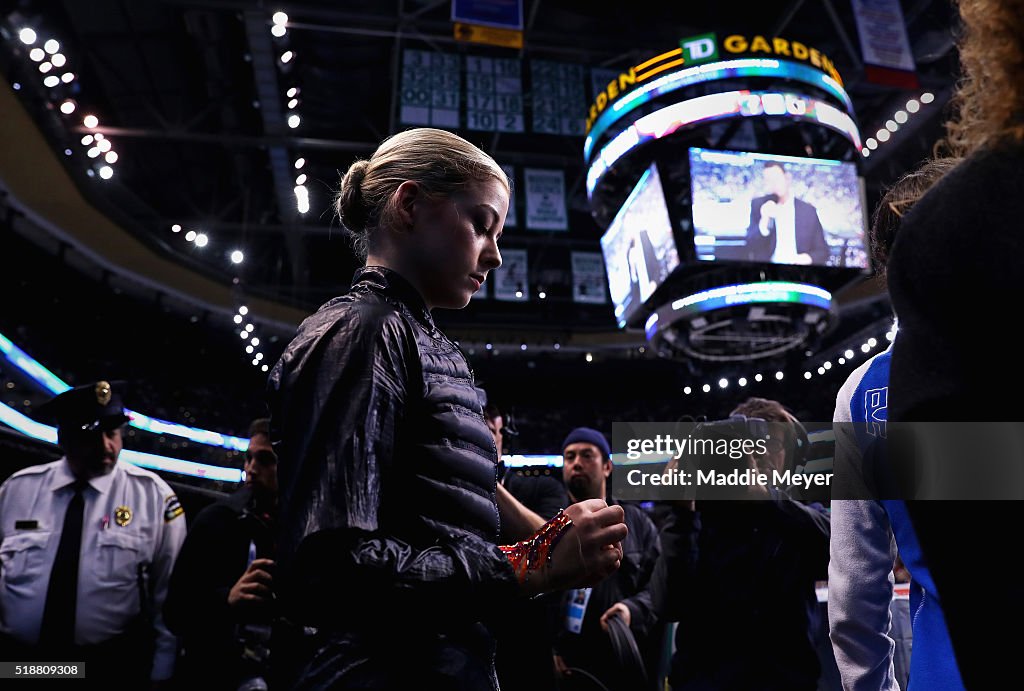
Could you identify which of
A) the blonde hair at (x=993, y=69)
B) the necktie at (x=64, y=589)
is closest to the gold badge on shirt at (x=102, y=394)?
the necktie at (x=64, y=589)

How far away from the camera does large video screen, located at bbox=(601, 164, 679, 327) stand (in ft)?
29.8

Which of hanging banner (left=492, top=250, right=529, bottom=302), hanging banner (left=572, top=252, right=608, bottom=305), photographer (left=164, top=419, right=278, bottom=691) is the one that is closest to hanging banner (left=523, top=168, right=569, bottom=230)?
hanging banner (left=492, top=250, right=529, bottom=302)

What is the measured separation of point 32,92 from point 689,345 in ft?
30.8

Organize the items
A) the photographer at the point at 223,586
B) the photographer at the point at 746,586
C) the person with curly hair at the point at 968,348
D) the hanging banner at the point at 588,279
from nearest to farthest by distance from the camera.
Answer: the person with curly hair at the point at 968,348
the photographer at the point at 746,586
the photographer at the point at 223,586
the hanging banner at the point at 588,279

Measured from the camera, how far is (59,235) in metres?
11.5

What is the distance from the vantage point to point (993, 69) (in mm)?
770

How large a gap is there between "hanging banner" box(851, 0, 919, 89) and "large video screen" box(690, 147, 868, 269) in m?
1.65

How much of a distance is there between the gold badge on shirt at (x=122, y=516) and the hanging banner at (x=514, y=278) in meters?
10.9

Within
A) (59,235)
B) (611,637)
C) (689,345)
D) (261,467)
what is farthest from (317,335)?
(59,235)

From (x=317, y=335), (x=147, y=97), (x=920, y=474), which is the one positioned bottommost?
(x=920, y=474)

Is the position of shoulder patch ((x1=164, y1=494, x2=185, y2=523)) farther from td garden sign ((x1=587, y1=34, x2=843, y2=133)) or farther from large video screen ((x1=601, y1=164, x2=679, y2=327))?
td garden sign ((x1=587, y1=34, x2=843, y2=133))

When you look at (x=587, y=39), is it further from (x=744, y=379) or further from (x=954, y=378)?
(x=954, y=378)

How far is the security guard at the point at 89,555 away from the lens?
10.9 ft

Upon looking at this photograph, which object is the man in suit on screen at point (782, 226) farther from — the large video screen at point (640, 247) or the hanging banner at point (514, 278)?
the hanging banner at point (514, 278)
